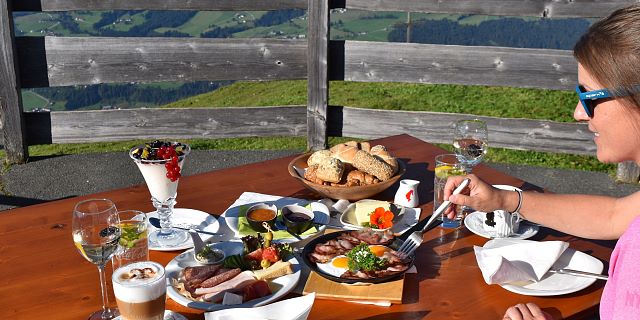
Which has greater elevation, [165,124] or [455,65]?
[455,65]

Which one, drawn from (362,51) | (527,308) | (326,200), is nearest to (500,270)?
(527,308)

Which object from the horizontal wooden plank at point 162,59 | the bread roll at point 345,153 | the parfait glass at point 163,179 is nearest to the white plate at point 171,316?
the parfait glass at point 163,179

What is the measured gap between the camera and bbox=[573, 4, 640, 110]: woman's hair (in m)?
1.76

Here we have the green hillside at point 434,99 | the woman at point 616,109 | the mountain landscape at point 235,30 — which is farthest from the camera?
the green hillside at point 434,99

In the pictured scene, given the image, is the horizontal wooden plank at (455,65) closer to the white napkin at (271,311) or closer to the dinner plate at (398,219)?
the dinner plate at (398,219)

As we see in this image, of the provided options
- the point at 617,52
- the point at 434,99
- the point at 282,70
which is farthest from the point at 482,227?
the point at 434,99

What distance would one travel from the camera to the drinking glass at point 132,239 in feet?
7.15

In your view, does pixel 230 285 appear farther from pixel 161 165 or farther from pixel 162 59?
pixel 162 59

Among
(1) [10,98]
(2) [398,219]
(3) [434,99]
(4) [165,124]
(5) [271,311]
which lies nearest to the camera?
(5) [271,311]

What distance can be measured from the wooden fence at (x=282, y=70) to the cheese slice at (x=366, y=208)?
3.53 metres

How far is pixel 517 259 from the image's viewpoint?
2277 millimetres

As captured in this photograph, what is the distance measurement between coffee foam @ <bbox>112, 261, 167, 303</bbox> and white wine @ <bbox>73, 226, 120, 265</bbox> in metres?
0.15

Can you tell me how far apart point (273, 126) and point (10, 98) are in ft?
7.73

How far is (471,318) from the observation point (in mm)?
2010
